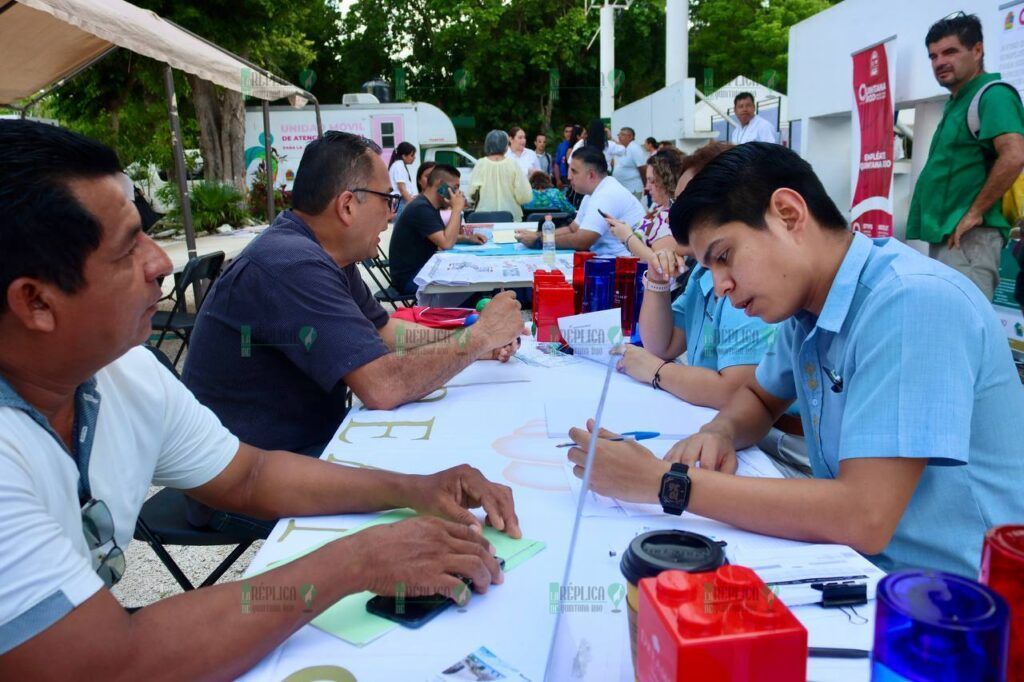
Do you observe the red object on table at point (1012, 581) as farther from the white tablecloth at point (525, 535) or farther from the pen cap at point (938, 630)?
the white tablecloth at point (525, 535)

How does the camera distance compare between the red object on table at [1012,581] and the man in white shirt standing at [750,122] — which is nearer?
the red object on table at [1012,581]

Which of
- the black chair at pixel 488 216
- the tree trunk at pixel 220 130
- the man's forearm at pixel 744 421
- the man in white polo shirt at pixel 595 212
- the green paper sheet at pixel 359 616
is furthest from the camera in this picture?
the tree trunk at pixel 220 130

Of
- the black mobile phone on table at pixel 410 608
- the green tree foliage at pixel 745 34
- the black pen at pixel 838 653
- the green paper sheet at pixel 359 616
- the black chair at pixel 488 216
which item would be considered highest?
the green tree foliage at pixel 745 34

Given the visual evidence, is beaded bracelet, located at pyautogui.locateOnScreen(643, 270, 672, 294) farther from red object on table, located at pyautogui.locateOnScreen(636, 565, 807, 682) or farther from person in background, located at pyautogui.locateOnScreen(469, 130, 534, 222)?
person in background, located at pyautogui.locateOnScreen(469, 130, 534, 222)

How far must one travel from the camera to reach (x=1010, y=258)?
4734 mm

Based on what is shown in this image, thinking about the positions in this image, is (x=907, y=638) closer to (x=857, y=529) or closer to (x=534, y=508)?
(x=857, y=529)

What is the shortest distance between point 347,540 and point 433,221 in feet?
16.6

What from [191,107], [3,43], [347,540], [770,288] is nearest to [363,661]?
[347,540]

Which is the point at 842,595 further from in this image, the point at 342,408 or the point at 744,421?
the point at 342,408

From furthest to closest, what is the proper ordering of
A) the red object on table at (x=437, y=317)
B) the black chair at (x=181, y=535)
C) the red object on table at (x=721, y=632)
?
the red object on table at (x=437, y=317)
the black chair at (x=181, y=535)
the red object on table at (x=721, y=632)

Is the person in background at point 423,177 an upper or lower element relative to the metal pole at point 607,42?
lower

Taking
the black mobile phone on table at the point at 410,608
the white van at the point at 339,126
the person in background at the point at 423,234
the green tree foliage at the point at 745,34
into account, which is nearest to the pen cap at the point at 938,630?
the black mobile phone on table at the point at 410,608

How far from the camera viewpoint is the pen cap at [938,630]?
529 millimetres

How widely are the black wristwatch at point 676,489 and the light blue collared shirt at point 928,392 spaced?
Result: 0.87 ft
